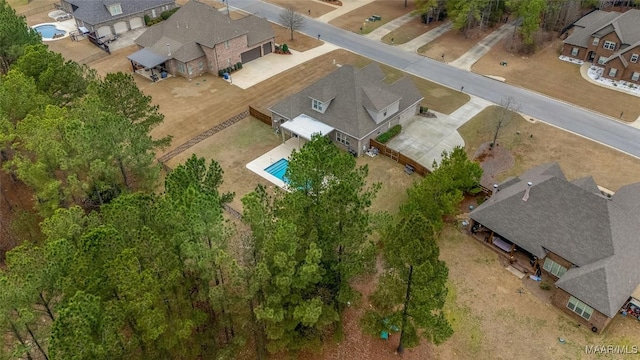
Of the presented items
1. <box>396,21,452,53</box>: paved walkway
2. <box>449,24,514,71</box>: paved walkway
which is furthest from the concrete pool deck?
<box>449,24,514,71</box>: paved walkway

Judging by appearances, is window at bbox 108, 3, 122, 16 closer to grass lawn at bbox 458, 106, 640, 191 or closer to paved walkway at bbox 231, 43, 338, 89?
paved walkway at bbox 231, 43, 338, 89

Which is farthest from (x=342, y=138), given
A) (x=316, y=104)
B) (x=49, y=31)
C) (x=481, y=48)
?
(x=49, y=31)

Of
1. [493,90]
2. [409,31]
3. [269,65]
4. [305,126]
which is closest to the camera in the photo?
[305,126]

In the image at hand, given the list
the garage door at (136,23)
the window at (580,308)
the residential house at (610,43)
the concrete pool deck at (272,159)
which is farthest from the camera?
the garage door at (136,23)

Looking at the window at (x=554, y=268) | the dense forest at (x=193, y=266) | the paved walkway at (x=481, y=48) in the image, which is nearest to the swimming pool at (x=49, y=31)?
the dense forest at (x=193, y=266)

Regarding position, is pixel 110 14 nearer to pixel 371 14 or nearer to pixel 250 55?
pixel 250 55

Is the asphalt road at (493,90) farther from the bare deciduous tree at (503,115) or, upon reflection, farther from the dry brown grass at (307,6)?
the dry brown grass at (307,6)
